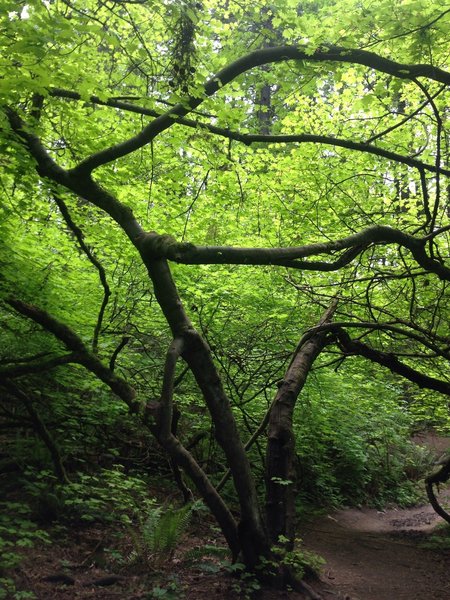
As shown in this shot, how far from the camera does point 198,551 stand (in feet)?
16.5

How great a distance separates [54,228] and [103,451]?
12.0 ft

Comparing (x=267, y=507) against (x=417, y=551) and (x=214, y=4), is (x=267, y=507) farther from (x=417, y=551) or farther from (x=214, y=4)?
(x=214, y=4)

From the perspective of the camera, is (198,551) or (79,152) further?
(79,152)

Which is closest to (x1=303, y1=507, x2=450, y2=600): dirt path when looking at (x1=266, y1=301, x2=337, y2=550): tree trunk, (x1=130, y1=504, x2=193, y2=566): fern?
(x1=266, y1=301, x2=337, y2=550): tree trunk

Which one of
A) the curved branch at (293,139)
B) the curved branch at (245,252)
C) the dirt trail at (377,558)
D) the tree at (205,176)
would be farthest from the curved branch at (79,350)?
the dirt trail at (377,558)

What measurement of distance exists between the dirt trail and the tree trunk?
3.19 feet

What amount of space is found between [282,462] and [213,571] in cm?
128

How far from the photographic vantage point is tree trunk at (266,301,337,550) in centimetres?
475

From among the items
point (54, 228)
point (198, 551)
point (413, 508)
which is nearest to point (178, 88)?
point (54, 228)

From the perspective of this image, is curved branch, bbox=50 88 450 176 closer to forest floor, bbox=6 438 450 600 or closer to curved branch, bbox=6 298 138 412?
curved branch, bbox=6 298 138 412

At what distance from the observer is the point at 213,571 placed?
4668mm

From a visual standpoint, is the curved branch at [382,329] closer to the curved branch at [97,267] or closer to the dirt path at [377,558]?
the curved branch at [97,267]

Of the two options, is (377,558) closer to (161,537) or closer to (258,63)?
(161,537)

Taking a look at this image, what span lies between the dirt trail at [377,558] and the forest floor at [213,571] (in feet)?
0.05
